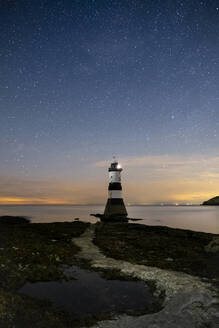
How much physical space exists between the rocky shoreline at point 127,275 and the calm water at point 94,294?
0.62 meters

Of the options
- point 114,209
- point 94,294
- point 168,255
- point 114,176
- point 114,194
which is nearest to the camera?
point 94,294

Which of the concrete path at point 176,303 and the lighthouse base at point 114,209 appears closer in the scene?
the concrete path at point 176,303

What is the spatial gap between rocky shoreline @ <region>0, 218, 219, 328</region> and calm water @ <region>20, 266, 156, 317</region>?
62 centimetres

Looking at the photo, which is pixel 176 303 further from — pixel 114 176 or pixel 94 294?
pixel 114 176

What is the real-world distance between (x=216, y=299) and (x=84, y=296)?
6024 mm

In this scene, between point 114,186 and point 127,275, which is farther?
point 114,186

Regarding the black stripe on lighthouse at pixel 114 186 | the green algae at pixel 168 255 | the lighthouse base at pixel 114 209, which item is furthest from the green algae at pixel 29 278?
the black stripe on lighthouse at pixel 114 186

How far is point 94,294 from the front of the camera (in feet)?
42.7

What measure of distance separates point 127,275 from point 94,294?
3483 mm

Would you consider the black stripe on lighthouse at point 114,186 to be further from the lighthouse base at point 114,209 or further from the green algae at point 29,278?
the green algae at point 29,278

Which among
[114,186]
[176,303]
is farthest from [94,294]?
[114,186]

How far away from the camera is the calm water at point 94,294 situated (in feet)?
37.9

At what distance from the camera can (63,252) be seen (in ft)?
68.3

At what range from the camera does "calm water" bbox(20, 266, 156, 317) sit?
11547 mm
